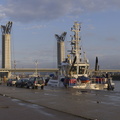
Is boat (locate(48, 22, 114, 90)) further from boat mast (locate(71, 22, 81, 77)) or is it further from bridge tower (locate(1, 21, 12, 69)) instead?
bridge tower (locate(1, 21, 12, 69))

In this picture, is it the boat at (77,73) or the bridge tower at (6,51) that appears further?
Result: the bridge tower at (6,51)

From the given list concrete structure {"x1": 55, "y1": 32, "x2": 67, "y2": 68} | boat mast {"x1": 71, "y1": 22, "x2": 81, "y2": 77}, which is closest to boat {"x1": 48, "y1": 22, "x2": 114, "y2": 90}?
boat mast {"x1": 71, "y1": 22, "x2": 81, "y2": 77}

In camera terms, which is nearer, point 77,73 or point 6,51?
point 77,73

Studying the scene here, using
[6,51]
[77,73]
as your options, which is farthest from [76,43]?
[6,51]

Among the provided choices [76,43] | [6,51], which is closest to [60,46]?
[6,51]

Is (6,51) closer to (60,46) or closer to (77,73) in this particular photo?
(60,46)

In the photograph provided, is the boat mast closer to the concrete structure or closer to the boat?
the boat

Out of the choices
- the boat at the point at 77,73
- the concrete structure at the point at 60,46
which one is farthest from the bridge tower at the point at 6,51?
the boat at the point at 77,73

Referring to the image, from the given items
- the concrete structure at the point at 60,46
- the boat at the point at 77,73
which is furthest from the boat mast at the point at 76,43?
the concrete structure at the point at 60,46

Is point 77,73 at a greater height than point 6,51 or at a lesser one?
lesser

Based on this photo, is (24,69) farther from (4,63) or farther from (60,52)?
(60,52)

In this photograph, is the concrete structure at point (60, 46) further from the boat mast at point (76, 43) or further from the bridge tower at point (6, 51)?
the boat mast at point (76, 43)

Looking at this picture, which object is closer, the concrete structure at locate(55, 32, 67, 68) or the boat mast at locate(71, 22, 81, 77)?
the boat mast at locate(71, 22, 81, 77)

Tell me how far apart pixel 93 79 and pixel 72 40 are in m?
8.64
